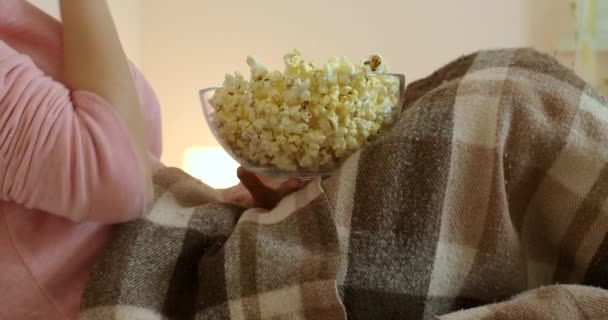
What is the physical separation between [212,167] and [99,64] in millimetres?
860

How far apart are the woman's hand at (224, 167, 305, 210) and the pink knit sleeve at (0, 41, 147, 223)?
129 millimetres

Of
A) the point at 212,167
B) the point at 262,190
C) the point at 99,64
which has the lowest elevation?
the point at 212,167

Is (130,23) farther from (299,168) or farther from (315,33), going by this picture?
(299,168)

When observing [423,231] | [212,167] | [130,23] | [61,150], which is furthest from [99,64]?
[130,23]

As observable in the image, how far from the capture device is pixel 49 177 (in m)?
0.40

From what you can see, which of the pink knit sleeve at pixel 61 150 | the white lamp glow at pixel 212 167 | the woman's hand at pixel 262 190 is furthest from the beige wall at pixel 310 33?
the pink knit sleeve at pixel 61 150

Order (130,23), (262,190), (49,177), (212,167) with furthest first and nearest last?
(130,23) → (212,167) → (262,190) → (49,177)

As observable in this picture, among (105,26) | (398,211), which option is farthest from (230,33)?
(398,211)

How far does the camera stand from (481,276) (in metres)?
0.44

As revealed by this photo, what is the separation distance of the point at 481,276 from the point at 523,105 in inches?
5.3

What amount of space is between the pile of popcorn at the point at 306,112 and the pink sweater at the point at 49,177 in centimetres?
10

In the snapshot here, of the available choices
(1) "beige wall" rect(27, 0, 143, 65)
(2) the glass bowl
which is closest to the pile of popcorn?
(2) the glass bowl

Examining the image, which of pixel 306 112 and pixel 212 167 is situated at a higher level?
pixel 306 112

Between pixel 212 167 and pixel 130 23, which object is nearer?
pixel 212 167
